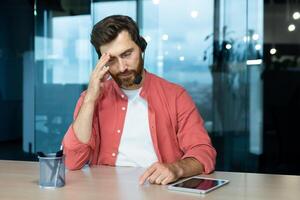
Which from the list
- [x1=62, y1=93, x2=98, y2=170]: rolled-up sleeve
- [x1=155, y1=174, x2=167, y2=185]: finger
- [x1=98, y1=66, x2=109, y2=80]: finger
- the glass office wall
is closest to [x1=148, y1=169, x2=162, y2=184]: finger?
[x1=155, y1=174, x2=167, y2=185]: finger

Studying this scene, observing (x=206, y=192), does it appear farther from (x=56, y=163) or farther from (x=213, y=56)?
(x=213, y=56)

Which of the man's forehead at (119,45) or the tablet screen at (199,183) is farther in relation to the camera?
the man's forehead at (119,45)

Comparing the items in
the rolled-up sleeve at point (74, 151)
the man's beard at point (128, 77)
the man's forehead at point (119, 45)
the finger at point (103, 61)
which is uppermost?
the man's forehead at point (119, 45)

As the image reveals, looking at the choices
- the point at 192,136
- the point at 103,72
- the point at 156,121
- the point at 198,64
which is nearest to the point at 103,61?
the point at 103,72

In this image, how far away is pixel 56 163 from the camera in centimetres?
132

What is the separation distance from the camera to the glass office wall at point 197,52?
14.0 ft

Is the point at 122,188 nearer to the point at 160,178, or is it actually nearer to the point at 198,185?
the point at 160,178

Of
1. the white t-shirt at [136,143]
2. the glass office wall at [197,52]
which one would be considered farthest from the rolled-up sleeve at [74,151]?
the glass office wall at [197,52]

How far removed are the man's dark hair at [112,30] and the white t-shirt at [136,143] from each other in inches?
12.0

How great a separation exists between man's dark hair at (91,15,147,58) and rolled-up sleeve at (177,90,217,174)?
0.31 m

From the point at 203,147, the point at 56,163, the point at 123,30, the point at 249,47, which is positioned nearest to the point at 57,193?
the point at 56,163

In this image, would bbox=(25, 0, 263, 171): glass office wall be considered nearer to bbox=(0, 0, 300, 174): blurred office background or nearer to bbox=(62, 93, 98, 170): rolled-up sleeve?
bbox=(0, 0, 300, 174): blurred office background

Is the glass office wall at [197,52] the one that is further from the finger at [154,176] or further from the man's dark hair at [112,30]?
the finger at [154,176]

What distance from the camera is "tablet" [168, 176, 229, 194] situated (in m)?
1.24
